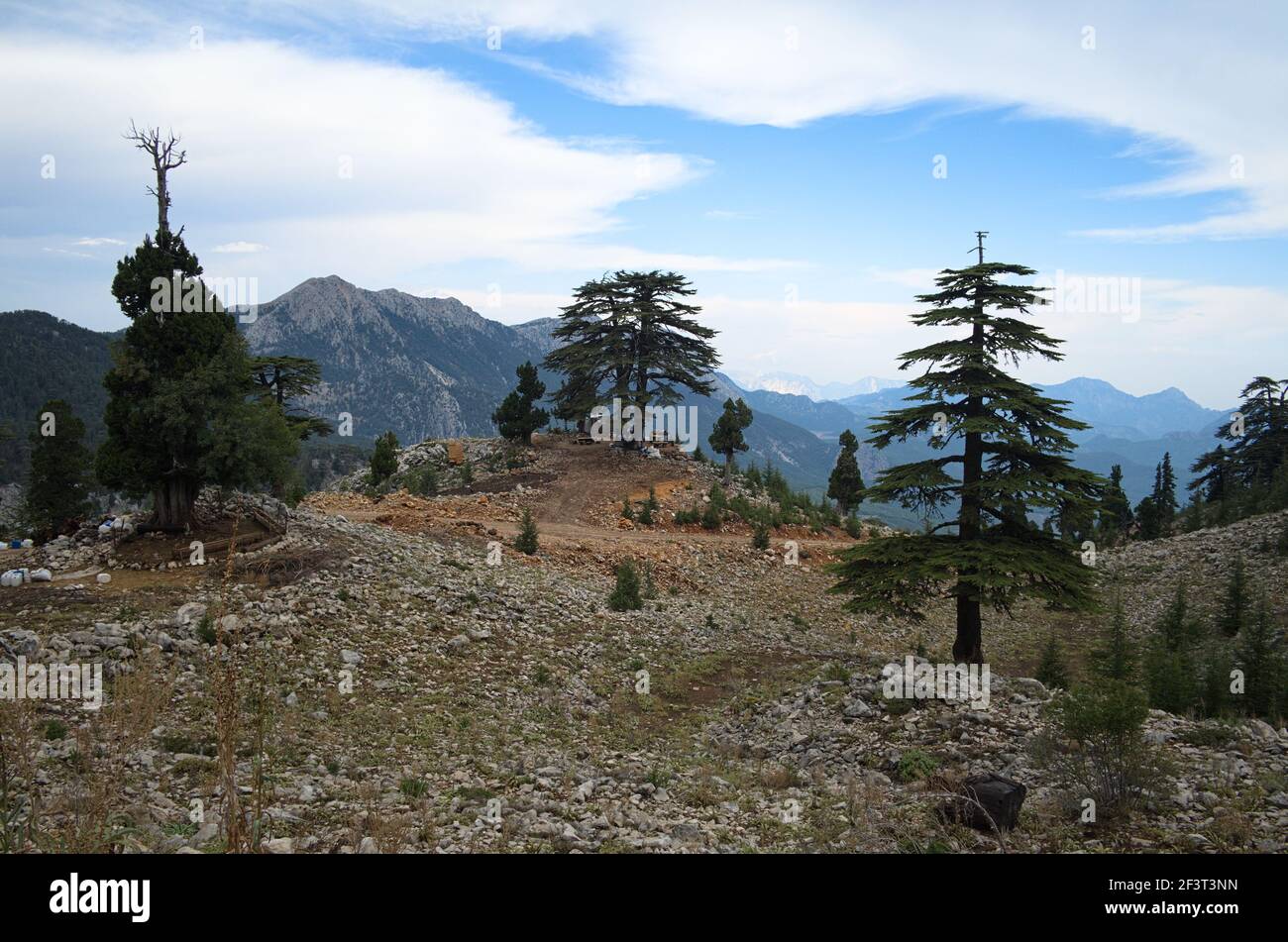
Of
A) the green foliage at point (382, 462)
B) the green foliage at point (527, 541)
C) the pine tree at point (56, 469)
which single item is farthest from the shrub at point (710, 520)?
the pine tree at point (56, 469)

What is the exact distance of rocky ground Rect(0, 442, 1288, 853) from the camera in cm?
829

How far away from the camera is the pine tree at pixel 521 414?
47.0 m

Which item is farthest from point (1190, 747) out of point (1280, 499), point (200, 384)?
point (1280, 499)

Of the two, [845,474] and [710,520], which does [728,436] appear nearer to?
[845,474]

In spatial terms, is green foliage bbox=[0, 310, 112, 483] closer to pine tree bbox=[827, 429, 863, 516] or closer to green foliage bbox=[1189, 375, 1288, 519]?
pine tree bbox=[827, 429, 863, 516]

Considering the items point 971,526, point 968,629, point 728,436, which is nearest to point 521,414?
point 728,436

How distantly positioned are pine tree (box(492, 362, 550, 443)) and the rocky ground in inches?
826

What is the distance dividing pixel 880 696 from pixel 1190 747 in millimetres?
5363

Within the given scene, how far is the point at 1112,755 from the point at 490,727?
10.3 m

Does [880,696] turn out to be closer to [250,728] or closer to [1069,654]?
[250,728]

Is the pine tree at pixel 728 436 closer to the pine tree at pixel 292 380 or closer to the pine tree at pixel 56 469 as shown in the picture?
the pine tree at pixel 292 380

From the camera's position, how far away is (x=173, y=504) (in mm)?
19953

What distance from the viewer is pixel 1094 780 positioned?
9.44m
